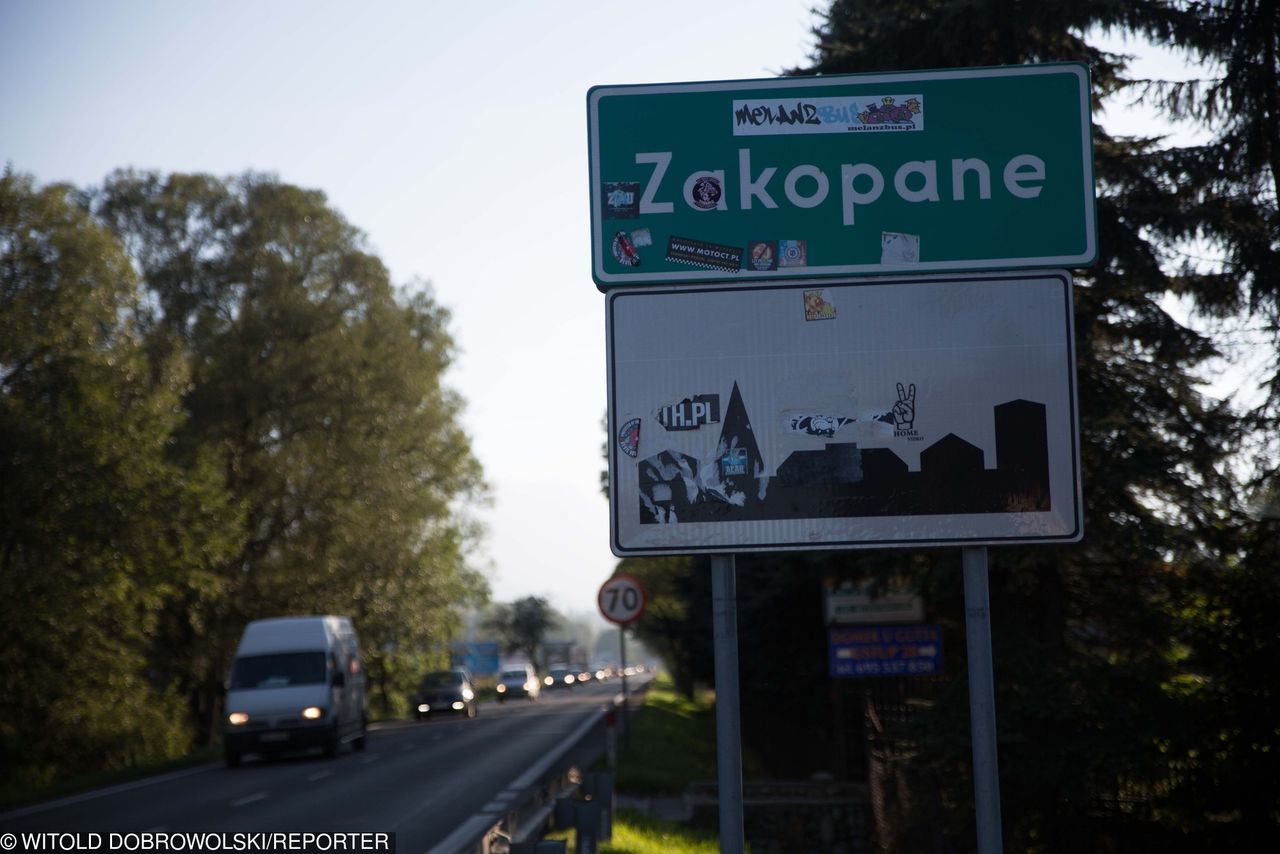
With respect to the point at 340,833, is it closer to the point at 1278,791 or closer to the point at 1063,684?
the point at 1063,684

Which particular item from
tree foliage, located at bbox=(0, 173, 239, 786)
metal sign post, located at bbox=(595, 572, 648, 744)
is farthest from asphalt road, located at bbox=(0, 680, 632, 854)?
tree foliage, located at bbox=(0, 173, 239, 786)

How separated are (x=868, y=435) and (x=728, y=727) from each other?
106cm

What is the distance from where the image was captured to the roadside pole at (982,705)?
4.52 meters

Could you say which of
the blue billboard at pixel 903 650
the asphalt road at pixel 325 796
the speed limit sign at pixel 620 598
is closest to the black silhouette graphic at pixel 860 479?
the asphalt road at pixel 325 796

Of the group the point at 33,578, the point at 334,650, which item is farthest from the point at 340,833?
the point at 33,578

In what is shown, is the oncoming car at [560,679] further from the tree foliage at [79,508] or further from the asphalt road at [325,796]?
the asphalt road at [325,796]

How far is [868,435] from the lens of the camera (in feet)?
15.4

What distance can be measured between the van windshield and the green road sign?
71.9 ft

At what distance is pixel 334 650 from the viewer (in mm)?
26297

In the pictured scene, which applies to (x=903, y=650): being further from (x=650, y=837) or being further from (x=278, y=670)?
(x=278, y=670)

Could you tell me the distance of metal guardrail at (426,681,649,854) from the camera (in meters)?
9.63

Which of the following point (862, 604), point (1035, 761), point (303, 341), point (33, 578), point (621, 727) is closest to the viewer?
point (1035, 761)

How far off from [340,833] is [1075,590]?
8.88 meters

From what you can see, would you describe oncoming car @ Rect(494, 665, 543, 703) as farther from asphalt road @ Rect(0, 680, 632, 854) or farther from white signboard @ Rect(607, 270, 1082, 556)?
white signboard @ Rect(607, 270, 1082, 556)
